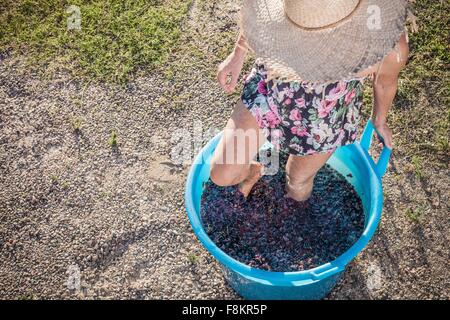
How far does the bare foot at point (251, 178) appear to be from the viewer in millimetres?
2805

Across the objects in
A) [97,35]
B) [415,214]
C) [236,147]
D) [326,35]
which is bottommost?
[415,214]

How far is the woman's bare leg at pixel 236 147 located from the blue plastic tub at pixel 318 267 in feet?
0.39

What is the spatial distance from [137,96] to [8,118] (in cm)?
89

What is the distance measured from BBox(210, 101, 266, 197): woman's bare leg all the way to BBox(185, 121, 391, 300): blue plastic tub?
119mm

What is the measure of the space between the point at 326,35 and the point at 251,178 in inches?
45.4

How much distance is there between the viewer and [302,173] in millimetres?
2709

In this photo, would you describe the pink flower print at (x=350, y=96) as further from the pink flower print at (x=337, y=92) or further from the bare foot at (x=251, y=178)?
the bare foot at (x=251, y=178)

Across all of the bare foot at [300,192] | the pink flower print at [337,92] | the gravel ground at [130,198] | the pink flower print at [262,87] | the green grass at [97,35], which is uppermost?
the pink flower print at [337,92]

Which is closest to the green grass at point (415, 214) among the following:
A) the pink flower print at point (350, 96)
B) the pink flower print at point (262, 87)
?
the pink flower print at point (350, 96)

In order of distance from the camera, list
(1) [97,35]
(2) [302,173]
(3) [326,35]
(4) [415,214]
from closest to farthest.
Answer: (3) [326,35], (2) [302,173], (4) [415,214], (1) [97,35]

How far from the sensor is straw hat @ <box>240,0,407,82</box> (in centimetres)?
182

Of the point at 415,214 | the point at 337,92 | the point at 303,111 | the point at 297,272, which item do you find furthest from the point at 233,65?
the point at 415,214

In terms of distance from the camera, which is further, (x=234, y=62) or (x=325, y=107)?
(x=234, y=62)

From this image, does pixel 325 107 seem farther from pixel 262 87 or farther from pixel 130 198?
pixel 130 198
